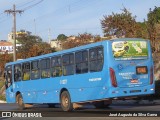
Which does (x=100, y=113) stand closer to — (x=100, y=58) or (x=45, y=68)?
(x=100, y=58)

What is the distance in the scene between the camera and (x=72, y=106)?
21359mm

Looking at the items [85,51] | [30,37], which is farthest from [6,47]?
[85,51]

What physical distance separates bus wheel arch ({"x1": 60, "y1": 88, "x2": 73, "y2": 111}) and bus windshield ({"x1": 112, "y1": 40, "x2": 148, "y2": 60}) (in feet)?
12.9

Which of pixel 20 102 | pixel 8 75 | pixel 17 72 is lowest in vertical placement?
pixel 20 102

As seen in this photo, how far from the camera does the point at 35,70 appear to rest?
81.8ft

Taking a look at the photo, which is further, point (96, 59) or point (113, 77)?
point (96, 59)

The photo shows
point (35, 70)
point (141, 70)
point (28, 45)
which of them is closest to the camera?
point (141, 70)

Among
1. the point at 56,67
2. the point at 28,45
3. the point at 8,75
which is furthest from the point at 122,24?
the point at 28,45

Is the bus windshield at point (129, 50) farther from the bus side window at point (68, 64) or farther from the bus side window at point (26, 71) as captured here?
the bus side window at point (26, 71)

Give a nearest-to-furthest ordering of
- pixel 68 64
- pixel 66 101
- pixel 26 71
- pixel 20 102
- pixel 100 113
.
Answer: pixel 100 113 → pixel 68 64 → pixel 66 101 → pixel 26 71 → pixel 20 102

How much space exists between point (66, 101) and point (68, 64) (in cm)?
185

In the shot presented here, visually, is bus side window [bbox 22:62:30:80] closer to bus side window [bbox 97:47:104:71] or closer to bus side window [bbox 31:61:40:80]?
bus side window [bbox 31:61:40:80]

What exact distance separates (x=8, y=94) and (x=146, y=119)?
1582 cm

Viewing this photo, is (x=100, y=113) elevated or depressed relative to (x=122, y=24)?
depressed
